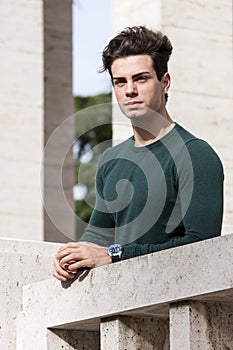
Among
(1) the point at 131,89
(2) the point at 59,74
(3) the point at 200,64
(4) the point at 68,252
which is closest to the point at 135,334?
(4) the point at 68,252

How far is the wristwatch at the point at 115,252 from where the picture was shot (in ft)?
24.6

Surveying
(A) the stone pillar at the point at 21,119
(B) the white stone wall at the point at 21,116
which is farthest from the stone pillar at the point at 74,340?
(B) the white stone wall at the point at 21,116

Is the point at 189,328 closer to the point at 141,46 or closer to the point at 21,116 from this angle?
the point at 141,46

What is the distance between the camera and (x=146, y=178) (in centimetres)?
762

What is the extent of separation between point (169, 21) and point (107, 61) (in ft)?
23.4

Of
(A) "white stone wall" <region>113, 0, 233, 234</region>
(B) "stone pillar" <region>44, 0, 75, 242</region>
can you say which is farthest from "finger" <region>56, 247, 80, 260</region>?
(B) "stone pillar" <region>44, 0, 75, 242</region>

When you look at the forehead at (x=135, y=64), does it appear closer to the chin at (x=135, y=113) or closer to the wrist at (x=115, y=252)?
the chin at (x=135, y=113)

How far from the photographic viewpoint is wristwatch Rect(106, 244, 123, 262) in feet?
24.6

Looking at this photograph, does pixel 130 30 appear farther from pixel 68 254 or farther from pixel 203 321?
pixel 203 321

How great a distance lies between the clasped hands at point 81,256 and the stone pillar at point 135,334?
373 mm

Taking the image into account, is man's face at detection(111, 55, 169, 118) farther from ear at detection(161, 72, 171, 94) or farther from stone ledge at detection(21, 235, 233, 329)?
stone ledge at detection(21, 235, 233, 329)

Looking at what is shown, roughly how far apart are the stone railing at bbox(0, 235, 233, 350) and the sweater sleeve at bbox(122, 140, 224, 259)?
0.32 m

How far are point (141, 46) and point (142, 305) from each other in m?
1.65

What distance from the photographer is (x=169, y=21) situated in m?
14.9
